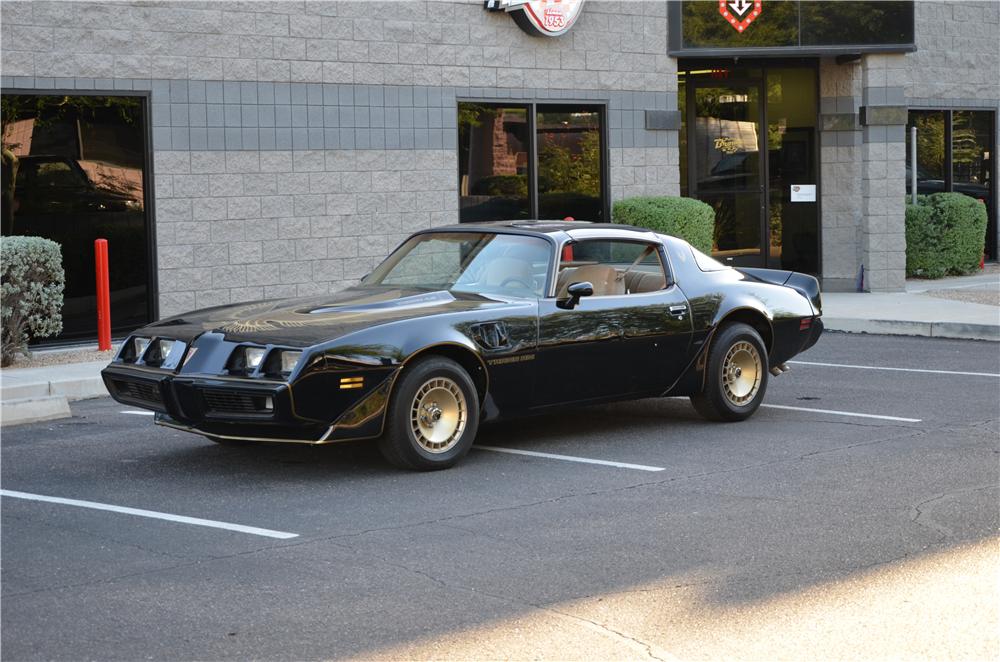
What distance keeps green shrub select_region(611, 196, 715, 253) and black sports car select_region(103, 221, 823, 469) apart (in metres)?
7.25

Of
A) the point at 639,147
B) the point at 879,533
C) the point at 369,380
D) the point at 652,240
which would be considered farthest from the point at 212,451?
the point at 639,147

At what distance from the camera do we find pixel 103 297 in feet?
43.9

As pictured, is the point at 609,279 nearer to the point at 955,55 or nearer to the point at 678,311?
the point at 678,311

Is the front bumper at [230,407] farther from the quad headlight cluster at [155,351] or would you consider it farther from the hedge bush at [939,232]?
the hedge bush at [939,232]

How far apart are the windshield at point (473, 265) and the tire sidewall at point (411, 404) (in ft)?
2.98

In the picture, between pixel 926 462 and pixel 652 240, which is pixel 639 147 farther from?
pixel 926 462

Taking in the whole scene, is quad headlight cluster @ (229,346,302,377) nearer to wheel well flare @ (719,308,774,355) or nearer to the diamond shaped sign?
wheel well flare @ (719,308,774,355)

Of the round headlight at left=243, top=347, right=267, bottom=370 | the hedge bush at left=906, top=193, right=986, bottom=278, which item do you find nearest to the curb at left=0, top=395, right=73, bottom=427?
the round headlight at left=243, top=347, right=267, bottom=370

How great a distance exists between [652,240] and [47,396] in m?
4.91

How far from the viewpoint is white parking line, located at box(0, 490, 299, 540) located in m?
6.85

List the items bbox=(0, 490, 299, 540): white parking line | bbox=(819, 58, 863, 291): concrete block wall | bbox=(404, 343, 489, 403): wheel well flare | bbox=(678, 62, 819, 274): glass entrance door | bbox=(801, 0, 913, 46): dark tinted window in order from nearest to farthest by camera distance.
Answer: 1. bbox=(0, 490, 299, 540): white parking line
2. bbox=(404, 343, 489, 403): wheel well flare
3. bbox=(801, 0, 913, 46): dark tinted window
4. bbox=(819, 58, 863, 291): concrete block wall
5. bbox=(678, 62, 819, 274): glass entrance door

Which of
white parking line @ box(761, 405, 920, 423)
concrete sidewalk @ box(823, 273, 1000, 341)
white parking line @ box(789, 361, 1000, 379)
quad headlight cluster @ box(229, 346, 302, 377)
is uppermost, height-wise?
quad headlight cluster @ box(229, 346, 302, 377)

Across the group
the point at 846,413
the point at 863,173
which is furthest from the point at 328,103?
the point at 846,413

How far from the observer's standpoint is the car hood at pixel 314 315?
8023 millimetres
